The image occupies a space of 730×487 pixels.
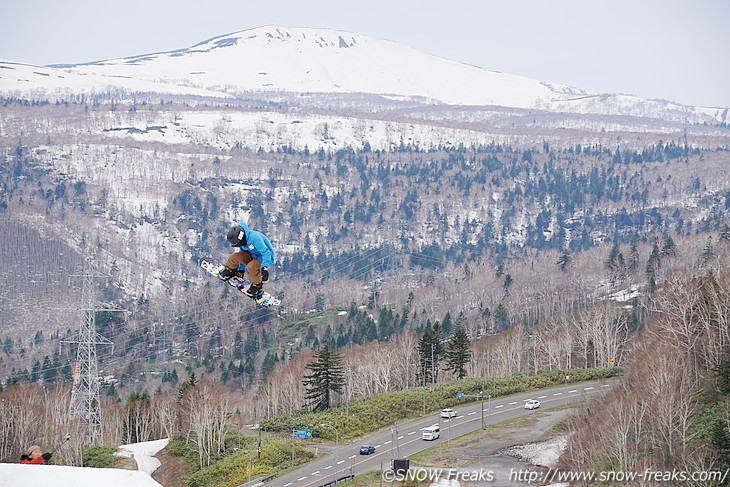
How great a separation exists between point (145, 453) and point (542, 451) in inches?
1538

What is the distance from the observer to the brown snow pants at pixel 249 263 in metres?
24.3

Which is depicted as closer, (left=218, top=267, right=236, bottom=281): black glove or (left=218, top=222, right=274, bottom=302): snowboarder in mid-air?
(left=218, top=222, right=274, bottom=302): snowboarder in mid-air

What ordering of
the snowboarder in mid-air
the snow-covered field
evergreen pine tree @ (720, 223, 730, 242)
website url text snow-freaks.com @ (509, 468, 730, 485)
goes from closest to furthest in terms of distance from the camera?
the snow-covered field < the snowboarder in mid-air < website url text snow-freaks.com @ (509, 468, 730, 485) < evergreen pine tree @ (720, 223, 730, 242)

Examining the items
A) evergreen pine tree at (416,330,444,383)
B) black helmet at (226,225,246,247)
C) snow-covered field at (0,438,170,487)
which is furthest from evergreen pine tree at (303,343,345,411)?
snow-covered field at (0,438,170,487)

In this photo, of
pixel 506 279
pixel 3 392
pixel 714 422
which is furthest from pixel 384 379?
pixel 506 279

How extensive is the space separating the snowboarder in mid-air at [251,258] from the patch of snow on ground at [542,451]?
53967 mm

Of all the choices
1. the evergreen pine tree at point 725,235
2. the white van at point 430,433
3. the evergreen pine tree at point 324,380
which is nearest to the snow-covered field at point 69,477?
the white van at point 430,433

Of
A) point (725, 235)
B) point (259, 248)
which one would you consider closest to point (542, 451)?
point (259, 248)

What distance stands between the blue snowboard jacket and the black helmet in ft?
0.89

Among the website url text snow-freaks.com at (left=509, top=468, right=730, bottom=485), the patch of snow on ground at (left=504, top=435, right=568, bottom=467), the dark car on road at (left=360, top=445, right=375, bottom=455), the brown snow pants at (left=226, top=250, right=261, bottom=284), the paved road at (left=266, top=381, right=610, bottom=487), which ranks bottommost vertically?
the paved road at (left=266, top=381, right=610, bottom=487)

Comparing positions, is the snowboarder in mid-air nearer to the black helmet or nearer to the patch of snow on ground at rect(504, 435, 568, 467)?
the black helmet

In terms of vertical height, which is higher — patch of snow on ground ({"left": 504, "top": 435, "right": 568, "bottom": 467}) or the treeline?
the treeline

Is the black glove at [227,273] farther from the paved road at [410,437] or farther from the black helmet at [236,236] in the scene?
the paved road at [410,437]

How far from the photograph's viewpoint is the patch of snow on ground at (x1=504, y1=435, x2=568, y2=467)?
75.3 metres
